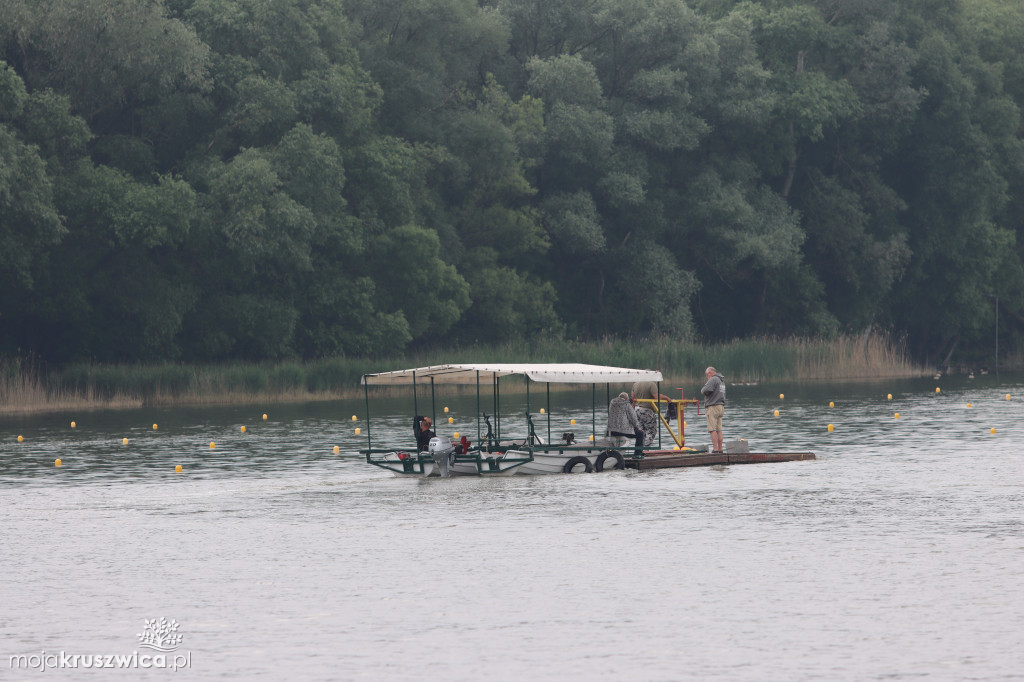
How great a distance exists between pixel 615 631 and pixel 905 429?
1020 inches

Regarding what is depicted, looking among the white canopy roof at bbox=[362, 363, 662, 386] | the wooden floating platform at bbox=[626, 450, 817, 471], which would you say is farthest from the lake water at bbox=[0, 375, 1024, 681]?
the white canopy roof at bbox=[362, 363, 662, 386]

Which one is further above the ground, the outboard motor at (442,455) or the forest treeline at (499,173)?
the forest treeline at (499,173)

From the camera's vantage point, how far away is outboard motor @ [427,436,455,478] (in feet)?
87.1

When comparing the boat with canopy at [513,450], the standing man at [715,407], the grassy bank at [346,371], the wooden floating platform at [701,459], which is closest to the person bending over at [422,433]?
the boat with canopy at [513,450]

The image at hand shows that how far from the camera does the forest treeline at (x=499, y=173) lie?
53.3m

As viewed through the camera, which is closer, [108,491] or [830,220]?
[108,491]

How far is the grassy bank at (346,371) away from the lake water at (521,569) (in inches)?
810

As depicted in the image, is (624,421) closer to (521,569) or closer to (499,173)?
(521,569)

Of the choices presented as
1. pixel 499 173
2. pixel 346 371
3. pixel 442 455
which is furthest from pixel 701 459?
pixel 499 173

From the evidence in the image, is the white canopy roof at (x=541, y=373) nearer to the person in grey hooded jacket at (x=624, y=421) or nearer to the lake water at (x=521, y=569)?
the person in grey hooded jacket at (x=624, y=421)

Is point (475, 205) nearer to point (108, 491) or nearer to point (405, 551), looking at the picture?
point (108, 491)

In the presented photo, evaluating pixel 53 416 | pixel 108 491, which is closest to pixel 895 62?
pixel 53 416

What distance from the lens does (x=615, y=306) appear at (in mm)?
75688

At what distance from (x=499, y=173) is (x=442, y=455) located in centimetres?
4296
